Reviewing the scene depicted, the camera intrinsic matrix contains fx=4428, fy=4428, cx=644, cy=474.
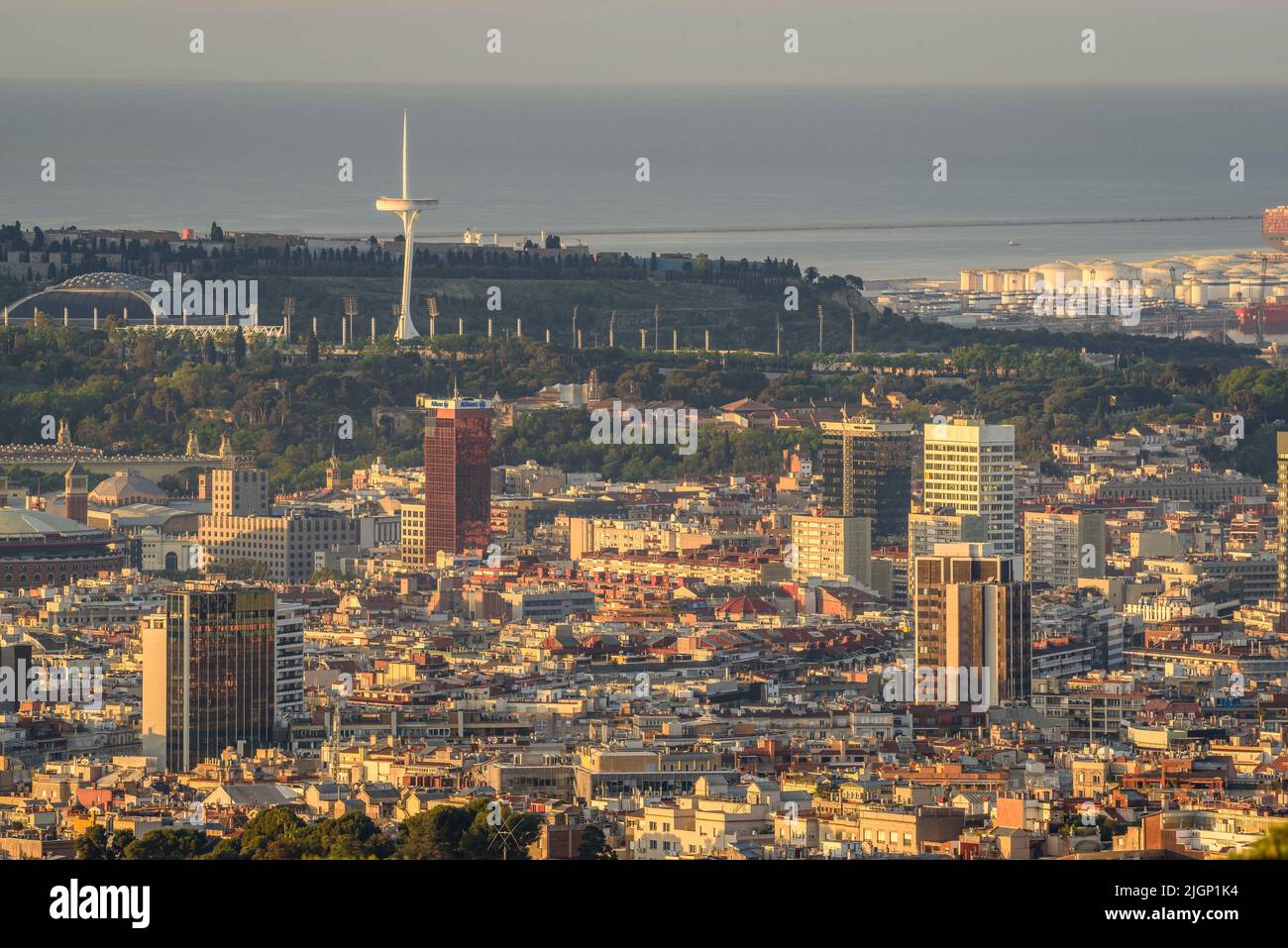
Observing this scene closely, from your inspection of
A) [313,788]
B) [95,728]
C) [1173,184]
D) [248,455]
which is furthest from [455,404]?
[1173,184]

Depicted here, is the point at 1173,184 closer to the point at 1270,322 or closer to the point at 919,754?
the point at 1270,322

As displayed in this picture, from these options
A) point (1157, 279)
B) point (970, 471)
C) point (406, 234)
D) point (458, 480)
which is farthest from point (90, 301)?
point (970, 471)

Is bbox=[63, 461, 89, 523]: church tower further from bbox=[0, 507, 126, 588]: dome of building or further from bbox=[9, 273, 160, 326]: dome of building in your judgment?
bbox=[9, 273, 160, 326]: dome of building

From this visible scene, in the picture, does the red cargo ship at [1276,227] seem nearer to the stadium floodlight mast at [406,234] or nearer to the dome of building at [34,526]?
the stadium floodlight mast at [406,234]

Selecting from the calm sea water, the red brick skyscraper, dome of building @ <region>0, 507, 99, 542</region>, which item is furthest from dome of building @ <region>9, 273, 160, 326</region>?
dome of building @ <region>0, 507, 99, 542</region>

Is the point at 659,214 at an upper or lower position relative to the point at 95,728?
upper

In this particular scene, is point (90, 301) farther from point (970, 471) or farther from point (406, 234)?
point (970, 471)
